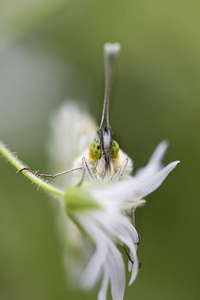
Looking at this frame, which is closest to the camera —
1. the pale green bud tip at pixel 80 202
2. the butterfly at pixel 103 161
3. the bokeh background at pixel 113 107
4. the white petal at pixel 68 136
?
the pale green bud tip at pixel 80 202

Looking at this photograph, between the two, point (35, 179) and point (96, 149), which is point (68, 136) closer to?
point (96, 149)

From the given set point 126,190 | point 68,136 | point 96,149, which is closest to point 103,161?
point 96,149

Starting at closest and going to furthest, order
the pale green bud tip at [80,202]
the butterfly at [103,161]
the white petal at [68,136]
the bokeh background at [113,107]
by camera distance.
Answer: the pale green bud tip at [80,202], the butterfly at [103,161], the white petal at [68,136], the bokeh background at [113,107]

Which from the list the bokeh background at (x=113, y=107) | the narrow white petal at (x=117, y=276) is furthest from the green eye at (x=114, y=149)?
the bokeh background at (x=113, y=107)

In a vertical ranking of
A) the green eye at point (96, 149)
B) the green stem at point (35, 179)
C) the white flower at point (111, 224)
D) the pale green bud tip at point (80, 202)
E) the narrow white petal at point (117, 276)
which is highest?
the green stem at point (35, 179)

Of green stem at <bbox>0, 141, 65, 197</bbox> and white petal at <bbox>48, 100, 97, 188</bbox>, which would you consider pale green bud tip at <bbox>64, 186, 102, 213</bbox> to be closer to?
green stem at <bbox>0, 141, 65, 197</bbox>

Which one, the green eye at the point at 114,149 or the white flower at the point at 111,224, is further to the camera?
the green eye at the point at 114,149

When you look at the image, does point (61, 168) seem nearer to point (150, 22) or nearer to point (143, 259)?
point (143, 259)

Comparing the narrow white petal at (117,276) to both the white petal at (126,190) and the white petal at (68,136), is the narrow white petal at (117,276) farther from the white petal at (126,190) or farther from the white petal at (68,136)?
the white petal at (68,136)
